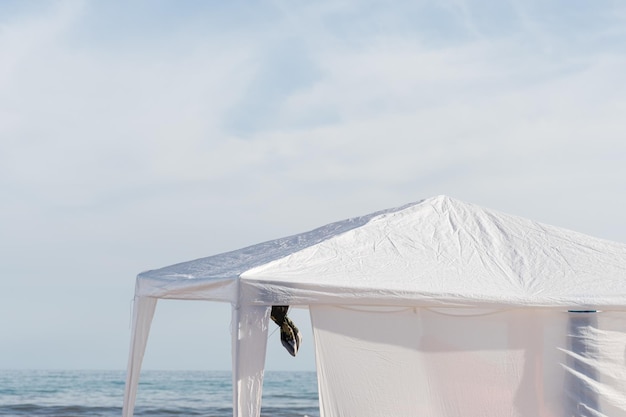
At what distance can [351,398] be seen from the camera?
17.3 feet

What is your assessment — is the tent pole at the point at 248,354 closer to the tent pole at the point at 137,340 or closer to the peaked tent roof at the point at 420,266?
the peaked tent roof at the point at 420,266

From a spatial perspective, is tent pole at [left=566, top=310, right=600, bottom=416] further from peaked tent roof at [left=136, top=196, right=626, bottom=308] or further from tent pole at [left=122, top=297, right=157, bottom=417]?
tent pole at [left=122, top=297, right=157, bottom=417]

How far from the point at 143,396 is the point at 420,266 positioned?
1870 centimetres

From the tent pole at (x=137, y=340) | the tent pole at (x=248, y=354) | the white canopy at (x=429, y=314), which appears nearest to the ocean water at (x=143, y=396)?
the tent pole at (x=137, y=340)

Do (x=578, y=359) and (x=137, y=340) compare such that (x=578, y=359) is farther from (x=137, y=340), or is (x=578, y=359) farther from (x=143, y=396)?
(x=143, y=396)

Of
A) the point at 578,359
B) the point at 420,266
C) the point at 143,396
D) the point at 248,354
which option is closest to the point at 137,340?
the point at 248,354

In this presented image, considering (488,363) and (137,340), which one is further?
(137,340)

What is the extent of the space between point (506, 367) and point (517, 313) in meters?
0.34

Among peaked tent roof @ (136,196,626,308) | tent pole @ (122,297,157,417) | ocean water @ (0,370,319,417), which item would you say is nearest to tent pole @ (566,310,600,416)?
peaked tent roof @ (136,196,626,308)

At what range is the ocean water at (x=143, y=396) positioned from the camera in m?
18.6

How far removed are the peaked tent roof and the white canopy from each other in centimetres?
1

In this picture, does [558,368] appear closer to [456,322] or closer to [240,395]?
[456,322]

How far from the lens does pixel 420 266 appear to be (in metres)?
5.47

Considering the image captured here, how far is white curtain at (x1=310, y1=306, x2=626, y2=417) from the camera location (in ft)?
17.7
